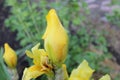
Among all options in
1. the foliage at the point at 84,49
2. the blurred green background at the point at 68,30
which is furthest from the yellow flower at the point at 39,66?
the foliage at the point at 84,49

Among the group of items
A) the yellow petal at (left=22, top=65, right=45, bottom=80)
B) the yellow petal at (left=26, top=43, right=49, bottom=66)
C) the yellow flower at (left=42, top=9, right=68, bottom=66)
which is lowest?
the yellow petal at (left=22, top=65, right=45, bottom=80)

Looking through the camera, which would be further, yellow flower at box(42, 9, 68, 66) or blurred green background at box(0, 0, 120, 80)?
blurred green background at box(0, 0, 120, 80)

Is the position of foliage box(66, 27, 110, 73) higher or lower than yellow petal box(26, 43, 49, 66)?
lower

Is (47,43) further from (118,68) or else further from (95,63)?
(118,68)

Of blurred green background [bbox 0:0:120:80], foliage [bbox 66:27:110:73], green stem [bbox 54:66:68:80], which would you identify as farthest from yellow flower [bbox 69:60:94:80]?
foliage [bbox 66:27:110:73]

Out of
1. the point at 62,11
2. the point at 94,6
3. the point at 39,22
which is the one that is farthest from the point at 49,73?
the point at 94,6

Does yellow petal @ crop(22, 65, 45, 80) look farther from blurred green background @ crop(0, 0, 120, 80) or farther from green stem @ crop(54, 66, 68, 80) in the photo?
blurred green background @ crop(0, 0, 120, 80)

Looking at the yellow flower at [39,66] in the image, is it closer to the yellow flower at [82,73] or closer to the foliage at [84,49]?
the yellow flower at [82,73]

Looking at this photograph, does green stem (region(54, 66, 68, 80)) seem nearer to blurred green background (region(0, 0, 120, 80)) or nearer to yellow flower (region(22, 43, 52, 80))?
yellow flower (region(22, 43, 52, 80))
